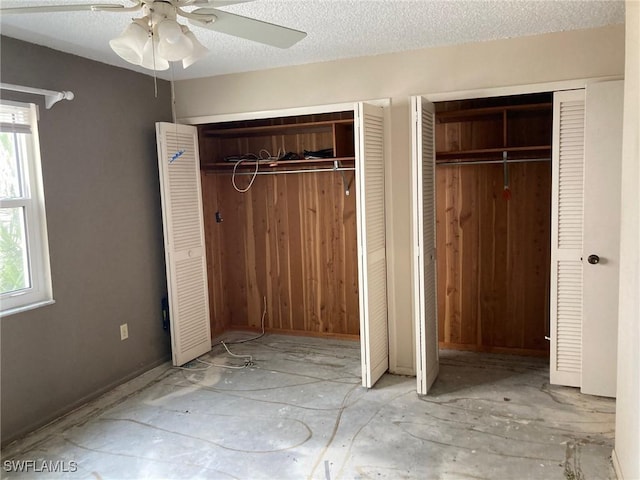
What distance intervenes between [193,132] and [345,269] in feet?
5.79

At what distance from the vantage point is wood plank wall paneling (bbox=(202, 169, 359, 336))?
4.64m

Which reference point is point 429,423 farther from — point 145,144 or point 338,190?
point 145,144

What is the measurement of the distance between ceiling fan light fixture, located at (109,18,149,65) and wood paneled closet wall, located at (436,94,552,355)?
2649 millimetres

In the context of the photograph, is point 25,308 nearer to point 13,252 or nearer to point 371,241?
point 13,252

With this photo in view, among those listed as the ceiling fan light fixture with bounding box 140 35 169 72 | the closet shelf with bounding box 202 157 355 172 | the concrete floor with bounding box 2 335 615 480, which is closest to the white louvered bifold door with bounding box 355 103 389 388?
the concrete floor with bounding box 2 335 615 480

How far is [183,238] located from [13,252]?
1256mm

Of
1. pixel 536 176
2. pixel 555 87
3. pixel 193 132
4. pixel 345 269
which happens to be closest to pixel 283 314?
pixel 345 269

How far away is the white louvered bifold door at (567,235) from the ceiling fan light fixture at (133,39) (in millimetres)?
2593

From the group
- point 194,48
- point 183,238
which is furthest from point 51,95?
point 194,48

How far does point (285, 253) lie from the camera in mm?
4855

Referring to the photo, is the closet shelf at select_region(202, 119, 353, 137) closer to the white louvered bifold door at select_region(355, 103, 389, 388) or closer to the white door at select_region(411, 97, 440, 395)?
the white louvered bifold door at select_region(355, 103, 389, 388)

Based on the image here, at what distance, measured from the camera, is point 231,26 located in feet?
6.37

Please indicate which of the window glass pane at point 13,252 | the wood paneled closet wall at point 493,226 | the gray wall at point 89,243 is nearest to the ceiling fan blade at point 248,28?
the gray wall at point 89,243

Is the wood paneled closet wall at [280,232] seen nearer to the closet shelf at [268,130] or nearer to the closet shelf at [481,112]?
the closet shelf at [268,130]
